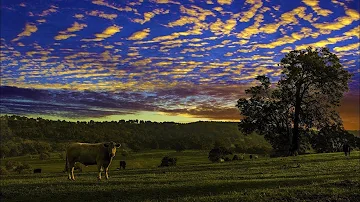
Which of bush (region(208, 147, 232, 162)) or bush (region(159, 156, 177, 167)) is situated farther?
bush (region(208, 147, 232, 162))

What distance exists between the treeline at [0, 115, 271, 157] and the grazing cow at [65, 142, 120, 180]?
111198mm

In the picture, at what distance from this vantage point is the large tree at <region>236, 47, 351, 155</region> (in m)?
61.6

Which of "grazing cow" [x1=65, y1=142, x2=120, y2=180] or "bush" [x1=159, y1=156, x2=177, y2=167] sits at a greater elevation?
"grazing cow" [x1=65, y1=142, x2=120, y2=180]

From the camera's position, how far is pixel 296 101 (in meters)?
62.7

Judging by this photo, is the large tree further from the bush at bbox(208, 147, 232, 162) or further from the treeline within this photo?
the treeline

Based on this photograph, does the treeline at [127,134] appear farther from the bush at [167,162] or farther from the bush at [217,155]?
the bush at [167,162]

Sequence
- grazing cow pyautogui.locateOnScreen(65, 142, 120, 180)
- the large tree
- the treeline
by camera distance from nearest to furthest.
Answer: grazing cow pyautogui.locateOnScreen(65, 142, 120, 180) < the large tree < the treeline

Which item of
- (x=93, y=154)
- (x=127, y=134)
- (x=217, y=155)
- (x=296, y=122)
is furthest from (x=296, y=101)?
(x=127, y=134)

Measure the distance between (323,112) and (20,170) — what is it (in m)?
59.3

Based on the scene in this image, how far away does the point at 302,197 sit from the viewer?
19094 mm

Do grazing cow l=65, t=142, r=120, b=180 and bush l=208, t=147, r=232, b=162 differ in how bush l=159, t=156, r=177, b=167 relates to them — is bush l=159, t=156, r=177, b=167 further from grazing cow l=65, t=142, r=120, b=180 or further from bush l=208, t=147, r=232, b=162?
grazing cow l=65, t=142, r=120, b=180

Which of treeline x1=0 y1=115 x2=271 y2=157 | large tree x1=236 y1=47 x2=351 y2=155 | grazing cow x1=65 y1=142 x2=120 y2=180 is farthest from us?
treeline x1=0 y1=115 x2=271 y2=157

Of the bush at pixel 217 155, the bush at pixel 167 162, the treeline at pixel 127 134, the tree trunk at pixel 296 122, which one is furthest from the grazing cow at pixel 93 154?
the treeline at pixel 127 134

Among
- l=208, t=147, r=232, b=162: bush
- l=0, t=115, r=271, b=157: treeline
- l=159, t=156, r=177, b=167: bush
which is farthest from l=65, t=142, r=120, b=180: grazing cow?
l=0, t=115, r=271, b=157: treeline
